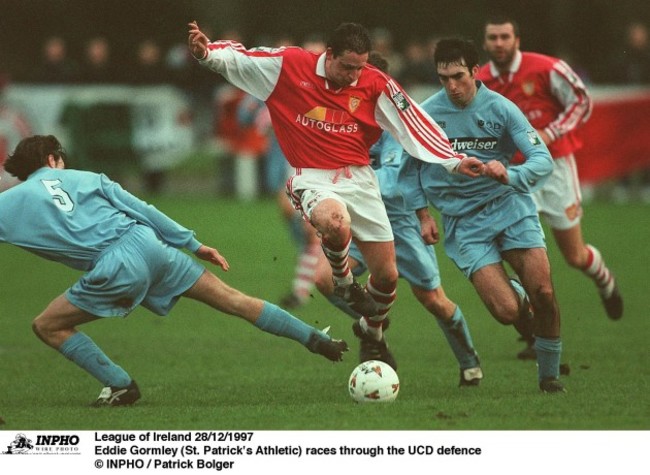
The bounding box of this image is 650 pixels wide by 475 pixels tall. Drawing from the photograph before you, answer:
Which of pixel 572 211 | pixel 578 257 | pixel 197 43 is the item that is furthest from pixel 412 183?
pixel 578 257

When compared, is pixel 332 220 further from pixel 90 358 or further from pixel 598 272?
pixel 598 272

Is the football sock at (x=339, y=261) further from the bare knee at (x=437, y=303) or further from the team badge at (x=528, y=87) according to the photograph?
the team badge at (x=528, y=87)

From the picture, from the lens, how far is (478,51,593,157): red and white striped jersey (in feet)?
34.6

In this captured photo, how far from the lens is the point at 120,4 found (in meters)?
31.1

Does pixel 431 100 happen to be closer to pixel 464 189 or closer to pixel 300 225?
pixel 464 189

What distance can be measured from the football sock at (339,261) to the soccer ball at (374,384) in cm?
72

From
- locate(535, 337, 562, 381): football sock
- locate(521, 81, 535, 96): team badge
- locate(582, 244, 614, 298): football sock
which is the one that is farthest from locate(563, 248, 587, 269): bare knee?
locate(535, 337, 562, 381): football sock

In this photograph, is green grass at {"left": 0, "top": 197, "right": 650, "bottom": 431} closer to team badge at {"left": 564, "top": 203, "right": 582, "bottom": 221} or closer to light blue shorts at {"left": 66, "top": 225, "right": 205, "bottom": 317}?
light blue shorts at {"left": 66, "top": 225, "right": 205, "bottom": 317}

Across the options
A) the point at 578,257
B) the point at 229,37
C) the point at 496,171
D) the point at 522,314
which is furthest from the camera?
the point at 229,37

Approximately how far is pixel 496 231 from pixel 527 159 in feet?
1.79

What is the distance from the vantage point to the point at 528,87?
34.8ft
